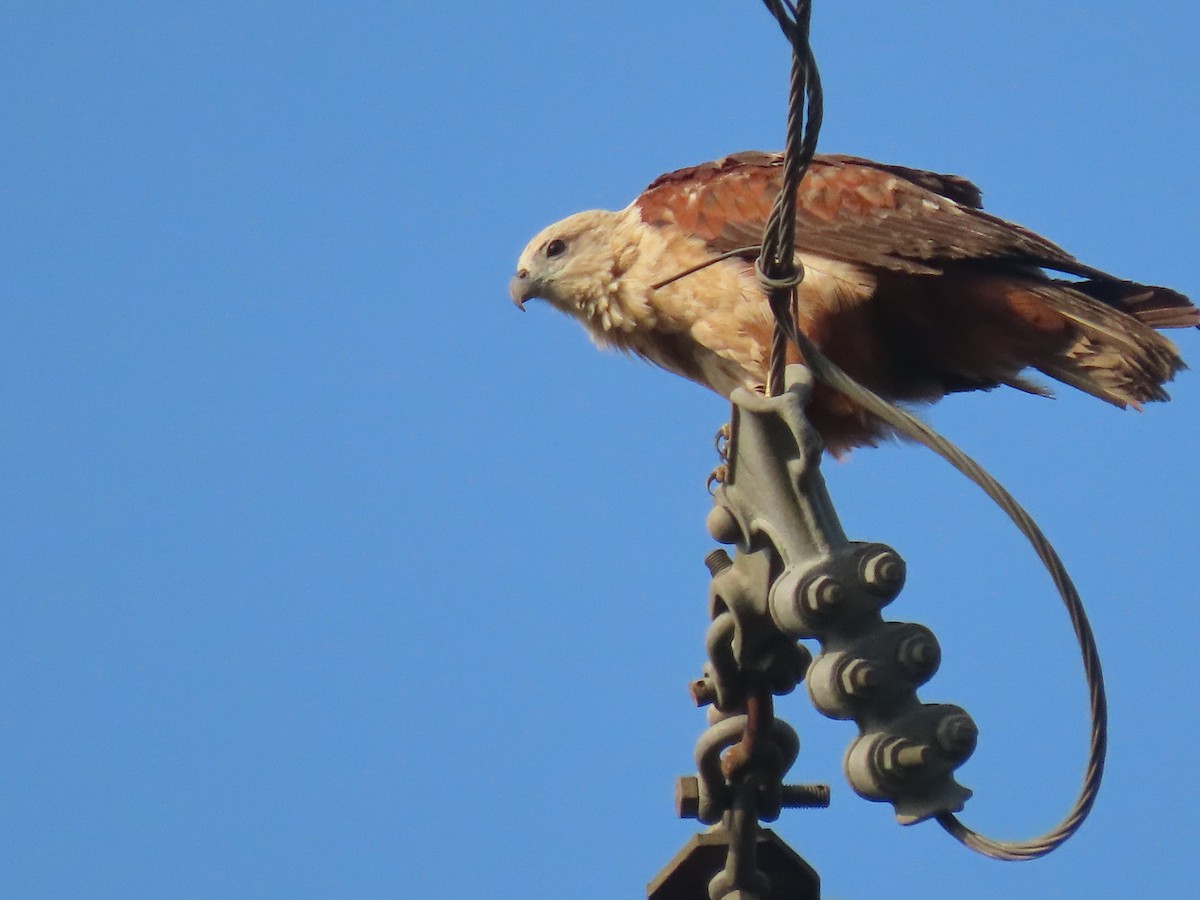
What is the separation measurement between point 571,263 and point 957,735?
4.15 metres

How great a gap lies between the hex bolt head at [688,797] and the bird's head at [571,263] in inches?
130

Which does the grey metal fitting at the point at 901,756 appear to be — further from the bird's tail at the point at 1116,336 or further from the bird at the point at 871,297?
the bird's tail at the point at 1116,336

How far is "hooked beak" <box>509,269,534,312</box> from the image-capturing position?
718cm

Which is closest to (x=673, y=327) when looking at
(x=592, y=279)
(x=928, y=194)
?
(x=592, y=279)

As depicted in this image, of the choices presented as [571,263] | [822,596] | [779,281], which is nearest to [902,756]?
[822,596]

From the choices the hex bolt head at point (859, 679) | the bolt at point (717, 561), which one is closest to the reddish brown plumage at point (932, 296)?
the bolt at point (717, 561)

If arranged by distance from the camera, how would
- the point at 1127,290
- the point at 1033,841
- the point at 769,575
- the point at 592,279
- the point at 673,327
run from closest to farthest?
the point at 1033,841 → the point at 769,575 → the point at 1127,290 → the point at 673,327 → the point at 592,279

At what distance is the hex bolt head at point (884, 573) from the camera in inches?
127

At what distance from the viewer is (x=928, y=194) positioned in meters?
6.48

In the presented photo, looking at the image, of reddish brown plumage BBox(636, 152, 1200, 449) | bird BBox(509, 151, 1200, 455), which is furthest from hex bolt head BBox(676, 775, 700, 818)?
reddish brown plumage BBox(636, 152, 1200, 449)

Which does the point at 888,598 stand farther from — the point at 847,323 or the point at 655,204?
the point at 655,204

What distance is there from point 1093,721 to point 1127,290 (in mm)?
3256

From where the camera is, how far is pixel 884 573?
3.22 meters

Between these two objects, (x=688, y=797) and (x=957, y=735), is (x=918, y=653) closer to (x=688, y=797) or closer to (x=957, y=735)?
(x=957, y=735)
